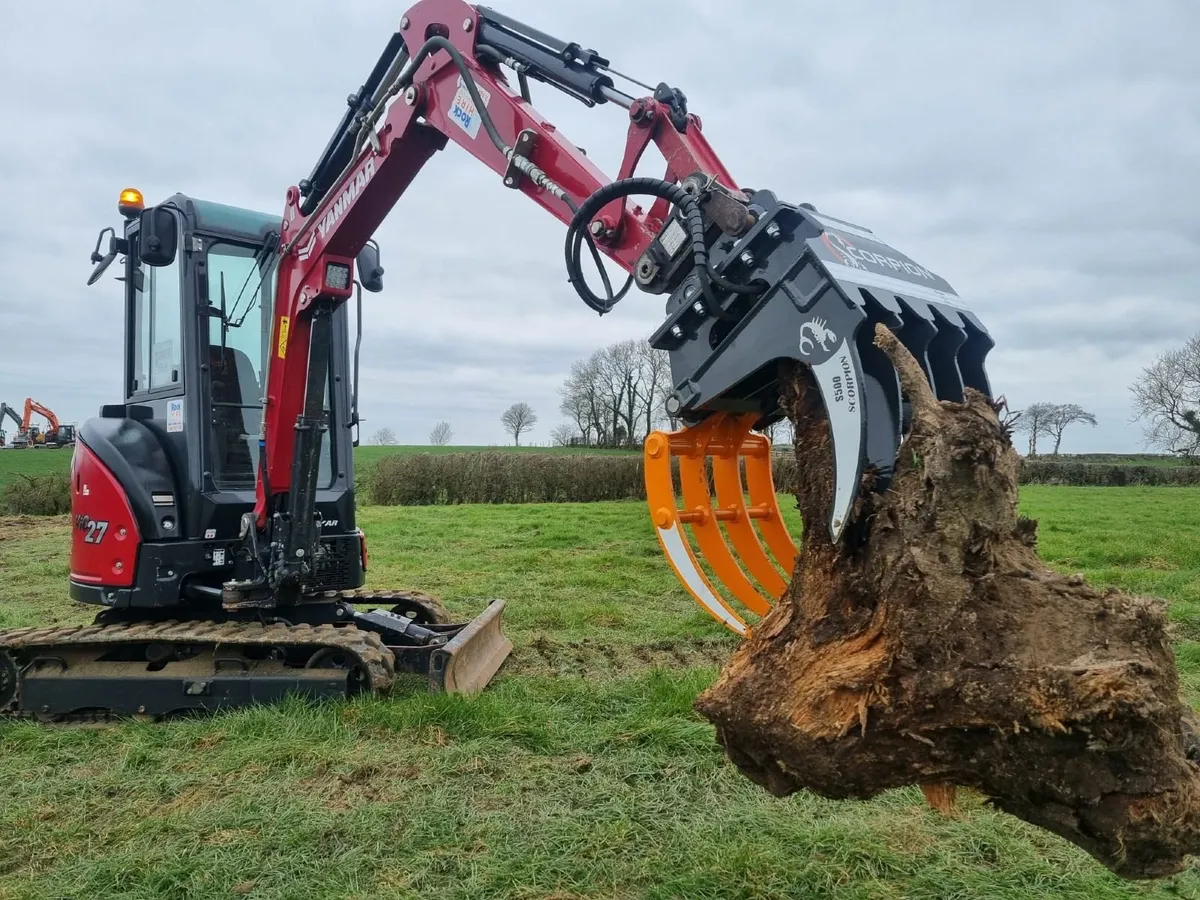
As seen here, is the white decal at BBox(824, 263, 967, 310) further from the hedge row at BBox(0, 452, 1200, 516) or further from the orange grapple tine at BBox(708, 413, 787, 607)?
the hedge row at BBox(0, 452, 1200, 516)

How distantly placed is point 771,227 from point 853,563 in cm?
102

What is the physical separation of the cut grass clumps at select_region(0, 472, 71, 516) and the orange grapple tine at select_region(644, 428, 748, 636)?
21099 millimetres

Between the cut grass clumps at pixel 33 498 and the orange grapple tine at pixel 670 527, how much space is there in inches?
831

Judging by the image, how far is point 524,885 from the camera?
319 centimetres

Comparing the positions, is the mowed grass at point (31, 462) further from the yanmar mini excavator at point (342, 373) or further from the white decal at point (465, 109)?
the white decal at point (465, 109)

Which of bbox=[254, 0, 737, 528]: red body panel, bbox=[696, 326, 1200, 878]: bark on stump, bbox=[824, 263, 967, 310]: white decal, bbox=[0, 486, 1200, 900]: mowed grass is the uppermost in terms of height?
bbox=[254, 0, 737, 528]: red body panel

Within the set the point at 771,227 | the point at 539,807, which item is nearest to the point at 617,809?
the point at 539,807

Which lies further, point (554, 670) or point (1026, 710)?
point (554, 670)

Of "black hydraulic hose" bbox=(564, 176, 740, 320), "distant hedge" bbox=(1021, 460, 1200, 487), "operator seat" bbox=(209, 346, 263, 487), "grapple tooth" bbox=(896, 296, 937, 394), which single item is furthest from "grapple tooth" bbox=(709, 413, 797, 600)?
"distant hedge" bbox=(1021, 460, 1200, 487)

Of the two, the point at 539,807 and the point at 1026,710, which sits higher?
the point at 1026,710

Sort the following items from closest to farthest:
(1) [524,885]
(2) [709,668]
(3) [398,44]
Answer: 1. (1) [524,885]
2. (3) [398,44]
3. (2) [709,668]

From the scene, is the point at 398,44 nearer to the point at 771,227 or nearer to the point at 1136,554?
the point at 771,227

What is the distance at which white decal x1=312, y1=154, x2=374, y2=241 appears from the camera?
15.7 ft

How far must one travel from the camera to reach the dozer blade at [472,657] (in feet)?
17.4
